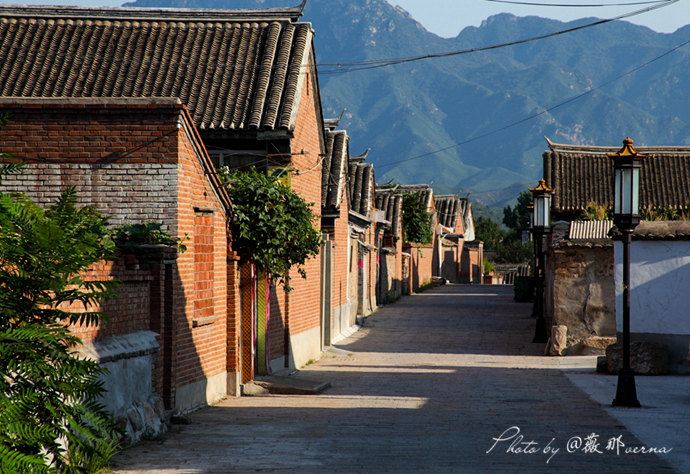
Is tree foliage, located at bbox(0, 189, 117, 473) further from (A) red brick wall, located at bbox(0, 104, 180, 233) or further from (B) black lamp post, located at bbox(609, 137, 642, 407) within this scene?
(B) black lamp post, located at bbox(609, 137, 642, 407)

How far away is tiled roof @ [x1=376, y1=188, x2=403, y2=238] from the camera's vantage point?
175 ft

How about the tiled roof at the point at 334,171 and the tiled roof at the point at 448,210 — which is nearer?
the tiled roof at the point at 334,171

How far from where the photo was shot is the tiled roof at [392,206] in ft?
175

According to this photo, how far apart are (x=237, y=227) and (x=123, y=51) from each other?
7.57 metres

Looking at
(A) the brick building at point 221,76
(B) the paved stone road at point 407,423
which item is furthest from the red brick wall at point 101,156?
(A) the brick building at point 221,76

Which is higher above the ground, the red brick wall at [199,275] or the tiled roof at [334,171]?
the tiled roof at [334,171]

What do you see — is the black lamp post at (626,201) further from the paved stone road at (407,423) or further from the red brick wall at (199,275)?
the red brick wall at (199,275)

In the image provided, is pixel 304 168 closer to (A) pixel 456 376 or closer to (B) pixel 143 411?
(A) pixel 456 376

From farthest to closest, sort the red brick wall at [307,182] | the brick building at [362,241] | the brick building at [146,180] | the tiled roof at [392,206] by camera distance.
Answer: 1. the tiled roof at [392,206]
2. the brick building at [362,241]
3. the red brick wall at [307,182]
4. the brick building at [146,180]

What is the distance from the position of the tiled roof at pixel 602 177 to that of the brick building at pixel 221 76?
19572 millimetres

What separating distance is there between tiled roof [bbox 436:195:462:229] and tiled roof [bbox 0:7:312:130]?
2733 inches

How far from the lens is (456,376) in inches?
862

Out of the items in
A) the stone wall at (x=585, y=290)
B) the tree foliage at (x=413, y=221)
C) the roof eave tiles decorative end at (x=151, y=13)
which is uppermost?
the roof eave tiles decorative end at (x=151, y=13)

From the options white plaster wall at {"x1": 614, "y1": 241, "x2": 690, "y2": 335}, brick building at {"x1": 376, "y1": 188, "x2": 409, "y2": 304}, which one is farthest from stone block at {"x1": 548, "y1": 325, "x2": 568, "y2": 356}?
brick building at {"x1": 376, "y1": 188, "x2": 409, "y2": 304}
